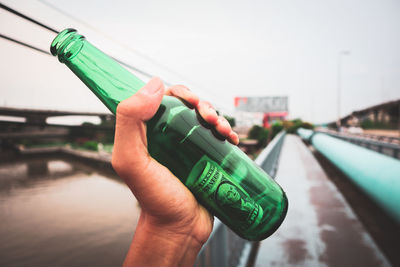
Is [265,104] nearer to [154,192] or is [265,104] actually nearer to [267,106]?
[267,106]

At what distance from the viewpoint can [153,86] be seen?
66cm

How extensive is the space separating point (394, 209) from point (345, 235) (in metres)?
0.78

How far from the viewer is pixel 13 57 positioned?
1.09 metres

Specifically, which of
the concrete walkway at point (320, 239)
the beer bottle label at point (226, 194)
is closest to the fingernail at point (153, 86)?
the beer bottle label at point (226, 194)

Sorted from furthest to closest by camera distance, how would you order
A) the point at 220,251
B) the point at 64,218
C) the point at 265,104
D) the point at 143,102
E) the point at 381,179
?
the point at 265,104 → the point at 64,218 → the point at 381,179 → the point at 220,251 → the point at 143,102

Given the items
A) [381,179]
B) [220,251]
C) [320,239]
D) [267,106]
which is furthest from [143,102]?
[267,106]

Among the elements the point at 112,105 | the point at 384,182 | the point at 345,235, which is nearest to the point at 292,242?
the point at 345,235

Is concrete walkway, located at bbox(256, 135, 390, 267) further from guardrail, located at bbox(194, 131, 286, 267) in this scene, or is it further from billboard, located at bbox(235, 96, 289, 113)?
billboard, located at bbox(235, 96, 289, 113)

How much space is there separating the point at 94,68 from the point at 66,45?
136 mm

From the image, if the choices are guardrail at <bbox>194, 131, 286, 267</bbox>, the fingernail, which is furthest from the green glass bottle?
guardrail at <bbox>194, 131, 286, 267</bbox>

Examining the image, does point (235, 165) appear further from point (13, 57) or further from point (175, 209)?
point (13, 57)

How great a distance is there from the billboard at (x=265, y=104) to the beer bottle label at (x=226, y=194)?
Result: 60.4m

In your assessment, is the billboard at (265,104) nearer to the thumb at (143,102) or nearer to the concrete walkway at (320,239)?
the concrete walkway at (320,239)

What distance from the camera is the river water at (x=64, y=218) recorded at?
16281 mm
